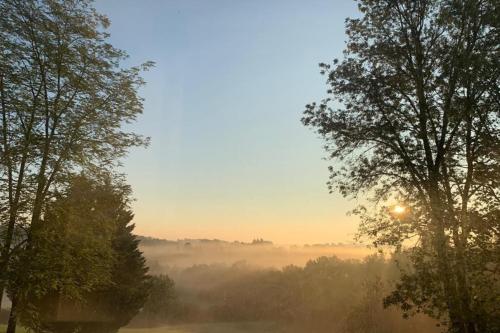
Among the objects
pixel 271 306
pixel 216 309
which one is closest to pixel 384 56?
pixel 271 306

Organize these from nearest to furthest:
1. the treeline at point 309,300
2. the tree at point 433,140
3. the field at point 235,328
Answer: the tree at point 433,140 < the treeline at point 309,300 < the field at point 235,328

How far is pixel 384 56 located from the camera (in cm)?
1529

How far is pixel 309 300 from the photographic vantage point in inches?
2211

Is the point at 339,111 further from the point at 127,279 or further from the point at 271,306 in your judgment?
the point at 271,306

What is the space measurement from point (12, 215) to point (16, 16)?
21.7 feet

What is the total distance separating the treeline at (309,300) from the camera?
39.3 m

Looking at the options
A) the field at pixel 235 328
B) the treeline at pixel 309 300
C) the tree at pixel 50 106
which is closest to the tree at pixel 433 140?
the tree at pixel 50 106

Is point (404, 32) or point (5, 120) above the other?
point (404, 32)

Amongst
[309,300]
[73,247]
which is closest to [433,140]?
[73,247]

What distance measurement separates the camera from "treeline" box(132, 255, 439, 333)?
129 feet

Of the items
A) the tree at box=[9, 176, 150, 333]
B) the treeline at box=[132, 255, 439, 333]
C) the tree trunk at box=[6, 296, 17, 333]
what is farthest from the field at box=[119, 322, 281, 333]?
the tree trunk at box=[6, 296, 17, 333]

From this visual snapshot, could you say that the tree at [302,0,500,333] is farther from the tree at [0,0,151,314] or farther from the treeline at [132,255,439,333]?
the treeline at [132,255,439,333]

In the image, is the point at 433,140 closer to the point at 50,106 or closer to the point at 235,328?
the point at 50,106

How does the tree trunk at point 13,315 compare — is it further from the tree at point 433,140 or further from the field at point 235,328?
the field at point 235,328
